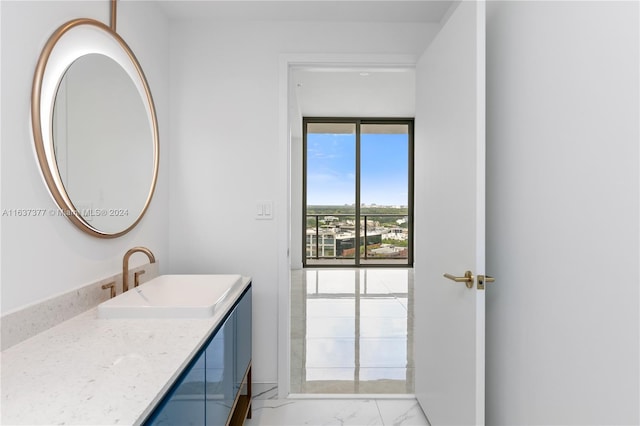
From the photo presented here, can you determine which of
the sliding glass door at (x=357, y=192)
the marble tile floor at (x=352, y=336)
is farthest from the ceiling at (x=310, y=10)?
the sliding glass door at (x=357, y=192)

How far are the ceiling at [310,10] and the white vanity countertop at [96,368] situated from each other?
5.89 feet

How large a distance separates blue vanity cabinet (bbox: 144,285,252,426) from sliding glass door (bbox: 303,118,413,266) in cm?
492

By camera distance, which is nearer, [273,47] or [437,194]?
[437,194]

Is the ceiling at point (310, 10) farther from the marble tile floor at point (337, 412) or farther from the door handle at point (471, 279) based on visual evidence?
the marble tile floor at point (337, 412)

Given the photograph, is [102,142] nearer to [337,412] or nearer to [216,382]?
[216,382]

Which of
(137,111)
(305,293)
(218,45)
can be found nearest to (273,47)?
(218,45)

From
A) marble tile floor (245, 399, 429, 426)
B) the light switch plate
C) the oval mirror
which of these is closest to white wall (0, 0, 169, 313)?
the oval mirror

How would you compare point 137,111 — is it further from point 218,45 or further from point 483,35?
point 483,35

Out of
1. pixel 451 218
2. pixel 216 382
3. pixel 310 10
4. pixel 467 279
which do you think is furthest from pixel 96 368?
pixel 310 10

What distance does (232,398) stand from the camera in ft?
5.42

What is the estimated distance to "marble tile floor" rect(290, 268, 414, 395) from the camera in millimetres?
2641

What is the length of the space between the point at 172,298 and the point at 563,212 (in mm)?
1603

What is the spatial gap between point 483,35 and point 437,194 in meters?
0.78

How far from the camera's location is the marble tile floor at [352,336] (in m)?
2.64
